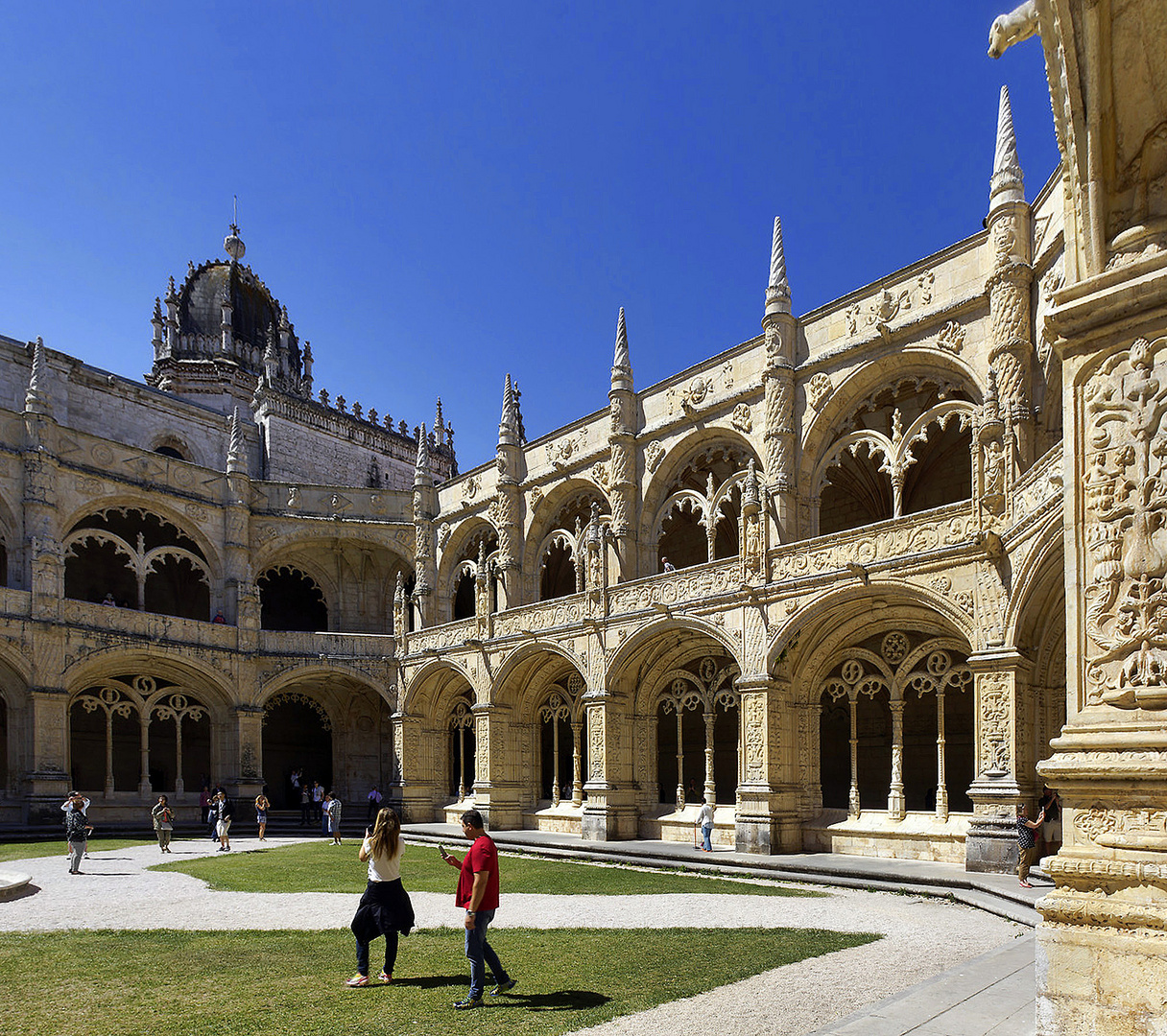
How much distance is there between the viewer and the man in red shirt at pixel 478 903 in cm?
674

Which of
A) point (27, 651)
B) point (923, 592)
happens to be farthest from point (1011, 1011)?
point (27, 651)

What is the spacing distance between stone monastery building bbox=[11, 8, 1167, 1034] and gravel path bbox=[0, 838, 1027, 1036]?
2.85 meters

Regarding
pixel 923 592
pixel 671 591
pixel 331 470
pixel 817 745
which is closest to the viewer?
pixel 923 592

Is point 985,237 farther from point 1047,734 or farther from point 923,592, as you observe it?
point 1047,734

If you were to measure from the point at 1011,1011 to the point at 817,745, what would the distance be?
12.8 meters

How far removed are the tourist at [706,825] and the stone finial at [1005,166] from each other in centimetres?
1194

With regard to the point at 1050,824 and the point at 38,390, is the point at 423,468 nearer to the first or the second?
the point at 38,390

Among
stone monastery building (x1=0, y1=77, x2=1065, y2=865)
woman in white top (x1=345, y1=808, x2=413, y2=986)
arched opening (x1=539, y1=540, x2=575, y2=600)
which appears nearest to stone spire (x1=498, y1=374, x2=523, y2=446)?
stone monastery building (x1=0, y1=77, x2=1065, y2=865)

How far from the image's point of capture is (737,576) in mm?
19219

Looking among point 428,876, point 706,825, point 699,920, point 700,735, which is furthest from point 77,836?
point 700,735

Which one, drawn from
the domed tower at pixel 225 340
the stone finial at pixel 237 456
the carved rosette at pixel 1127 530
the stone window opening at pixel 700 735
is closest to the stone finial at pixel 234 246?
the domed tower at pixel 225 340

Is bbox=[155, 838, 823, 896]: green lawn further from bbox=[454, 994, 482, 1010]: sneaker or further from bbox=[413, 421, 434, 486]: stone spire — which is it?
bbox=[413, 421, 434, 486]: stone spire

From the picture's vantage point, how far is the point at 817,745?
18609 millimetres

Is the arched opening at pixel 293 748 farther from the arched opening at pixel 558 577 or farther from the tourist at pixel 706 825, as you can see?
the tourist at pixel 706 825
